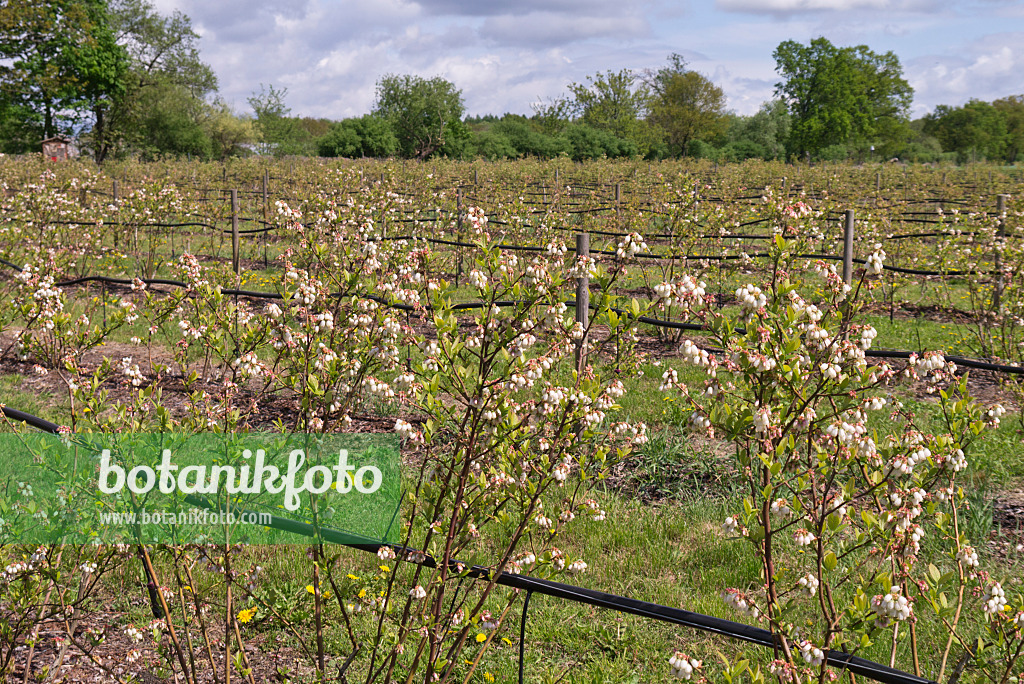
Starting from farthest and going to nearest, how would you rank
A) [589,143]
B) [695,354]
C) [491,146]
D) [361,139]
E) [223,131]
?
[223,131] < [589,143] < [491,146] < [361,139] < [695,354]

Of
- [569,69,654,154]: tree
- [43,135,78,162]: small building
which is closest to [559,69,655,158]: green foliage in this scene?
[569,69,654,154]: tree

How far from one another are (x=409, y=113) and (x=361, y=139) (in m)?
5.68

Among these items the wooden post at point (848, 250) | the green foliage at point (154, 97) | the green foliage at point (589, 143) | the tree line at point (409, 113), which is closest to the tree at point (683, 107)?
the tree line at point (409, 113)

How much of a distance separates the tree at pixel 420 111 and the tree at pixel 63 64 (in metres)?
14.5

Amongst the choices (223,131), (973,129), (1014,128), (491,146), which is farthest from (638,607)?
(1014,128)

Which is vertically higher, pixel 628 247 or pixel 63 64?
pixel 63 64

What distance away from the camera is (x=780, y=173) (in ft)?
90.9

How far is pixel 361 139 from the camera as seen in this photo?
37.9m

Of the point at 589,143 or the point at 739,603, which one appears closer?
the point at 739,603

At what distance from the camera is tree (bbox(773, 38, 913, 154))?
177ft

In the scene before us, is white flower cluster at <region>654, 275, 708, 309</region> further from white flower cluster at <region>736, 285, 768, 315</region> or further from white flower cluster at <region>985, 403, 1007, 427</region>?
white flower cluster at <region>985, 403, 1007, 427</region>

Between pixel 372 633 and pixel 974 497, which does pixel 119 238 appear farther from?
pixel 974 497

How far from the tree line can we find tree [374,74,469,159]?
0.30 ft

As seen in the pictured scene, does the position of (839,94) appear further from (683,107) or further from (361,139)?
(361,139)
